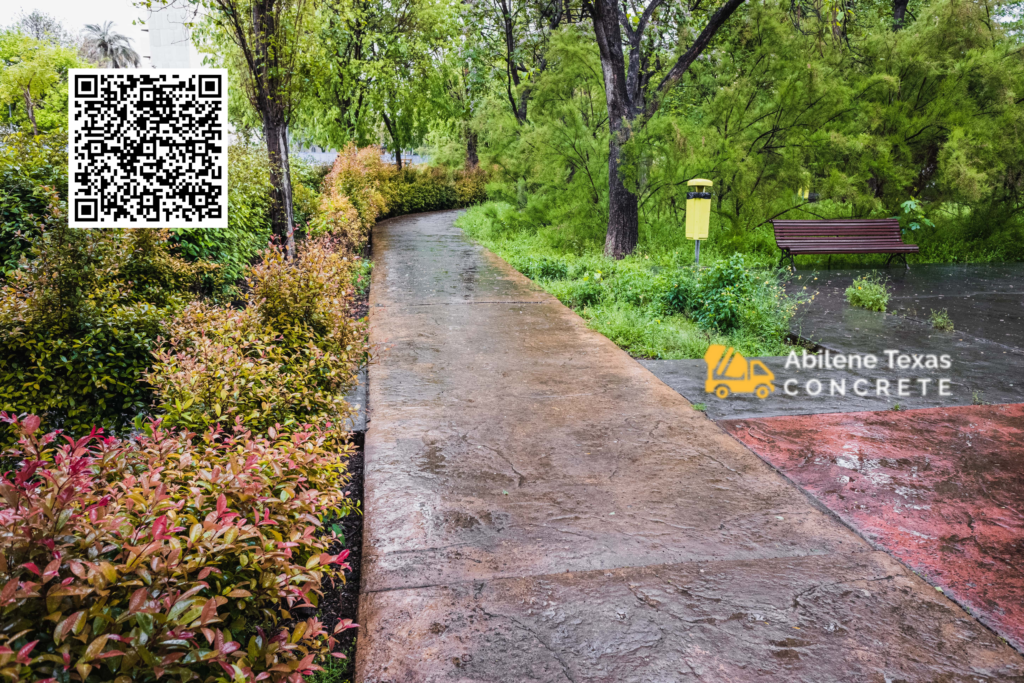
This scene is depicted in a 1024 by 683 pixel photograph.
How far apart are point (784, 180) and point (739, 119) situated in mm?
1341

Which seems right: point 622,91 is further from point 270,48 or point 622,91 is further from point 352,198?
point 352,198

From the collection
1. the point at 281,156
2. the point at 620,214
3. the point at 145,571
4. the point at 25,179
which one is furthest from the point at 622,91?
the point at 145,571

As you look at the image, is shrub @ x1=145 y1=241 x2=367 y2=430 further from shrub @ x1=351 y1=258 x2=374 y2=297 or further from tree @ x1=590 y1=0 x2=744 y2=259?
tree @ x1=590 y1=0 x2=744 y2=259

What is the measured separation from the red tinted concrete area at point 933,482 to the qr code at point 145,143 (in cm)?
426

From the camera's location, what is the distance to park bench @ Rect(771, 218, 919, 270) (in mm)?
11430

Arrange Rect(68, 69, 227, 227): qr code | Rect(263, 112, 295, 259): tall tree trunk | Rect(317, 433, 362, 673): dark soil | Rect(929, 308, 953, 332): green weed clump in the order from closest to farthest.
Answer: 1. Rect(317, 433, 362, 673): dark soil
2. Rect(68, 69, 227, 227): qr code
3. Rect(929, 308, 953, 332): green weed clump
4. Rect(263, 112, 295, 259): tall tree trunk

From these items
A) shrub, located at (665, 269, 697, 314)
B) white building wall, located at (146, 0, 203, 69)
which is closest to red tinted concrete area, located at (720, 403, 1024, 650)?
shrub, located at (665, 269, 697, 314)

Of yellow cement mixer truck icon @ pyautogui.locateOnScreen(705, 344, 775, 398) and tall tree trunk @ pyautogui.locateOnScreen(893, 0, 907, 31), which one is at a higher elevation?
tall tree trunk @ pyautogui.locateOnScreen(893, 0, 907, 31)

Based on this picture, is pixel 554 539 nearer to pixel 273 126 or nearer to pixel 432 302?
pixel 432 302

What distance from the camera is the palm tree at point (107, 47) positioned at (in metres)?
46.3

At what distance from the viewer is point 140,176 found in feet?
16.0

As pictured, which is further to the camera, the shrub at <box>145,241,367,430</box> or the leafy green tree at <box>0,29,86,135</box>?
the leafy green tree at <box>0,29,86,135</box>

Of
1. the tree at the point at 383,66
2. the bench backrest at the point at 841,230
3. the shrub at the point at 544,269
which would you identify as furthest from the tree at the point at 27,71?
the bench backrest at the point at 841,230

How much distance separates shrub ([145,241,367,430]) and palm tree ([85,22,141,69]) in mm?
51461
